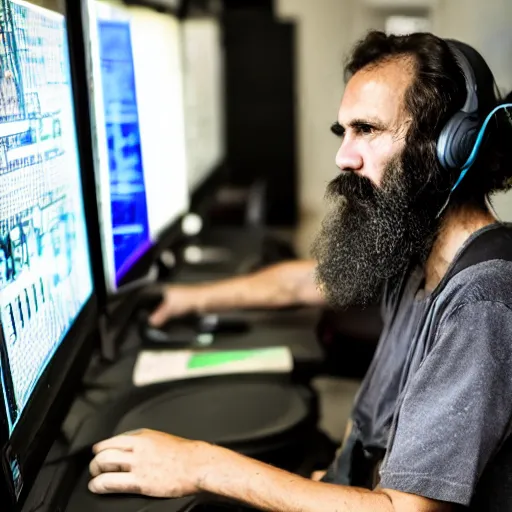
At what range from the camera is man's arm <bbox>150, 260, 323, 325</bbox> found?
A: 1.42 m

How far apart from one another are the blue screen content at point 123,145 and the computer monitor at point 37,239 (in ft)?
0.47

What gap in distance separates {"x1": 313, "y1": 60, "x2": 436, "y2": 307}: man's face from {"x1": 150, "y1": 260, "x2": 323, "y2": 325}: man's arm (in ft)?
1.81

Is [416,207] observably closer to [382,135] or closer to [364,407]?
[382,135]

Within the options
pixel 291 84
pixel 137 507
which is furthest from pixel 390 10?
pixel 137 507

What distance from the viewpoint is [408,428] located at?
29.4 inches

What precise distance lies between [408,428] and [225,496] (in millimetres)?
217

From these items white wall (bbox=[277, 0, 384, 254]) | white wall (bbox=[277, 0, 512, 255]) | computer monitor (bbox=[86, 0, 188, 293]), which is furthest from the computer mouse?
white wall (bbox=[277, 0, 384, 254])

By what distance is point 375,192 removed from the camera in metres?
0.87

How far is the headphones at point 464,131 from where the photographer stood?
823 mm

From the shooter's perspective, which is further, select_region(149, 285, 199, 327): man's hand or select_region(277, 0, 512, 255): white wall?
select_region(277, 0, 512, 255): white wall

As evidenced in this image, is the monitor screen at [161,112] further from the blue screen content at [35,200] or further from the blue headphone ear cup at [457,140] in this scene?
the blue headphone ear cup at [457,140]

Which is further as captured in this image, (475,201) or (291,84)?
(291,84)

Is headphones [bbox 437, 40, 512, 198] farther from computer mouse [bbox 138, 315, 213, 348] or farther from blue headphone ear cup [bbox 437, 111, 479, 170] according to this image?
computer mouse [bbox 138, 315, 213, 348]

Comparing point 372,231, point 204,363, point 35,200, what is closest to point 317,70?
point 204,363
